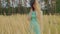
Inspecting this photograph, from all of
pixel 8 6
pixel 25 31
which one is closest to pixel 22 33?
pixel 25 31

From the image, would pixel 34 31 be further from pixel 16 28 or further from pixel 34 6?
pixel 16 28

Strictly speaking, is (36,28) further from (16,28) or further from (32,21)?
(16,28)

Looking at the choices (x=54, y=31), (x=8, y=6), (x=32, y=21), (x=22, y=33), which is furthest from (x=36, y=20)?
(x=8, y=6)

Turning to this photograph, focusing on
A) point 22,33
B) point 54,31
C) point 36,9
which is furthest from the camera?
point 54,31

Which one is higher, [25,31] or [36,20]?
[36,20]

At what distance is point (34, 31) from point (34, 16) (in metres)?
0.22

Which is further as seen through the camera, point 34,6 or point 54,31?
point 54,31

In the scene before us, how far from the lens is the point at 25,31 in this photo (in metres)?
3.96

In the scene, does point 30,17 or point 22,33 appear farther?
point 22,33

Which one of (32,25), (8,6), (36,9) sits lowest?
(8,6)

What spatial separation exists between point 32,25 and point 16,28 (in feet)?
4.73

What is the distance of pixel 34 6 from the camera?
3.15 m

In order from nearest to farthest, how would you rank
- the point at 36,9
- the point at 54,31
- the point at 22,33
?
the point at 36,9 → the point at 22,33 → the point at 54,31

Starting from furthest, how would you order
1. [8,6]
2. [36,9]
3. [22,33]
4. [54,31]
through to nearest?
[8,6]
[54,31]
[22,33]
[36,9]
